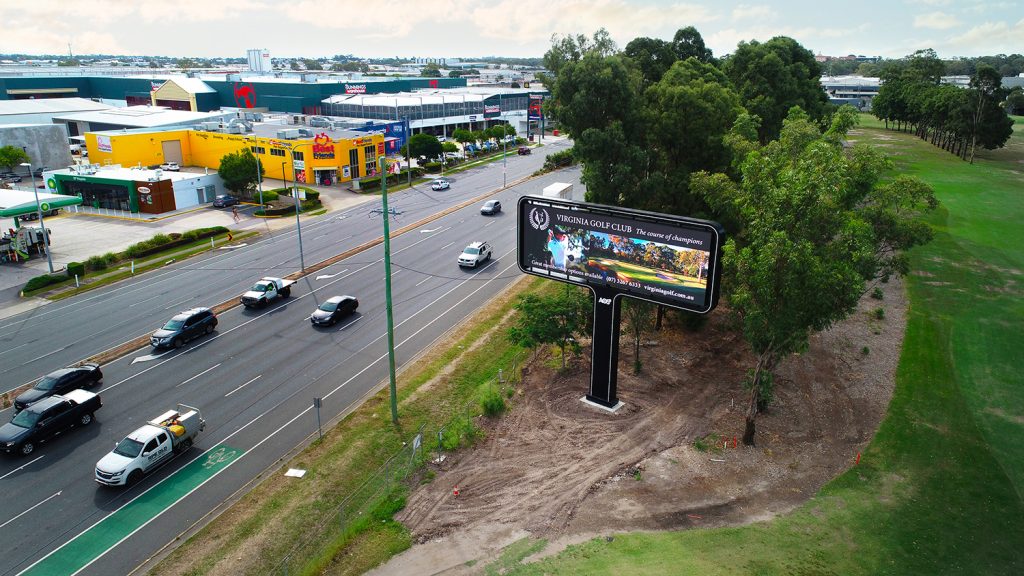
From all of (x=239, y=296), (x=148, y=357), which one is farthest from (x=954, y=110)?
(x=148, y=357)

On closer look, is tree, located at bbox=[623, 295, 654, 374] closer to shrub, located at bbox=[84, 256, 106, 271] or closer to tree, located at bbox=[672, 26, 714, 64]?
shrub, located at bbox=[84, 256, 106, 271]

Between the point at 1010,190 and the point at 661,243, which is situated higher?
the point at 661,243

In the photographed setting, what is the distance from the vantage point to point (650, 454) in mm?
25516

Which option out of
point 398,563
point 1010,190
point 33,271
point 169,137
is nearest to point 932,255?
point 1010,190

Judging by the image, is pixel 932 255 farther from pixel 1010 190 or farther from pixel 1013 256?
pixel 1010 190

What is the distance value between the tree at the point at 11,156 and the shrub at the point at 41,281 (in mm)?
47691

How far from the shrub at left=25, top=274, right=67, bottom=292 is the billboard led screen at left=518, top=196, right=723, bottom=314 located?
3707 centimetres

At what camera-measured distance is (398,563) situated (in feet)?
64.4

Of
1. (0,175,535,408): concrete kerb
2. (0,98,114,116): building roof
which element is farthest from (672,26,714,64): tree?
(0,98,114,116): building roof

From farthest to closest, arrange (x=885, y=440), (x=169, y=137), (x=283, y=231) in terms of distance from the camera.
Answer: (x=169, y=137) → (x=283, y=231) → (x=885, y=440)

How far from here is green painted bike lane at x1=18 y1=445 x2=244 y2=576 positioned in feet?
65.1

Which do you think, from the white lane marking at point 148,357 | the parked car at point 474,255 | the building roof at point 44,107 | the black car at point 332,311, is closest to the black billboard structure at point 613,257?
the black car at point 332,311

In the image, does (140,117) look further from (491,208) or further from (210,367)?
(210,367)

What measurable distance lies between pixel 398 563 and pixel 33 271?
148 ft
